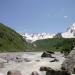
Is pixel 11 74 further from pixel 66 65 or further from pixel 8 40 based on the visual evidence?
pixel 8 40

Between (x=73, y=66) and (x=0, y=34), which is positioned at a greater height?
(x=0, y=34)

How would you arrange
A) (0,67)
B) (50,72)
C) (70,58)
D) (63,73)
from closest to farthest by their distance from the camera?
1. (63,73)
2. (50,72)
3. (70,58)
4. (0,67)

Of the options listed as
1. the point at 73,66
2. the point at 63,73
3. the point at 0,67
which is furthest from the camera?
the point at 0,67

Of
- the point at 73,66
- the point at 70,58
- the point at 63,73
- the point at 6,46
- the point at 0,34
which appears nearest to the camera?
the point at 63,73

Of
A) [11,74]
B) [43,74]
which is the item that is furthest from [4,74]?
[43,74]

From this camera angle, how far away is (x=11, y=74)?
3294cm

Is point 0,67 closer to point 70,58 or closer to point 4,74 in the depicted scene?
point 4,74

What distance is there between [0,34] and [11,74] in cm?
15369

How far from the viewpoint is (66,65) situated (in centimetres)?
3519

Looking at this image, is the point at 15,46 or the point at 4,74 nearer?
the point at 4,74

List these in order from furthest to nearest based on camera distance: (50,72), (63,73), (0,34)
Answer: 1. (0,34)
2. (50,72)
3. (63,73)

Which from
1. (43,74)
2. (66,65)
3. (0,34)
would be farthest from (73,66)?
(0,34)

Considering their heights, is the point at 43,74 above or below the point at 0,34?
below

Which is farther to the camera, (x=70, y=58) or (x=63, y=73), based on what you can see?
(x=70, y=58)
